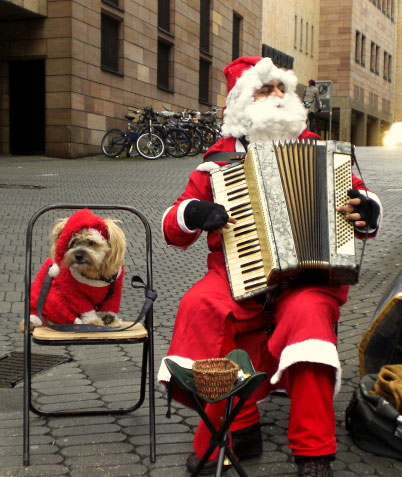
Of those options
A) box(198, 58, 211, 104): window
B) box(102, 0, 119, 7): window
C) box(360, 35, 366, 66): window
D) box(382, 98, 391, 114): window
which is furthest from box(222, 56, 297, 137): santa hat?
box(382, 98, 391, 114): window

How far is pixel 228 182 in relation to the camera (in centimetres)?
354

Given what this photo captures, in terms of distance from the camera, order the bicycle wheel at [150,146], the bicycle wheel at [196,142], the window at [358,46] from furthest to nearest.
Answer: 1. the window at [358,46]
2. the bicycle wheel at [196,142]
3. the bicycle wheel at [150,146]

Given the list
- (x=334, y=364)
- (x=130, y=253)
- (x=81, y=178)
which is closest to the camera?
(x=334, y=364)

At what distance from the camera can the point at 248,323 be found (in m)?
3.52

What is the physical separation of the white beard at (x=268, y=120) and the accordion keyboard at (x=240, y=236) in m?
0.43

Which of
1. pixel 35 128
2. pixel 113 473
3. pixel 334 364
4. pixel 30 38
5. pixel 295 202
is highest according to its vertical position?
pixel 30 38

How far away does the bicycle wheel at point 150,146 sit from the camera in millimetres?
20625

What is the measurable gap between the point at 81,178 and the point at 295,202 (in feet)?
40.6

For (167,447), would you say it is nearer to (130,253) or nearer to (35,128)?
(130,253)

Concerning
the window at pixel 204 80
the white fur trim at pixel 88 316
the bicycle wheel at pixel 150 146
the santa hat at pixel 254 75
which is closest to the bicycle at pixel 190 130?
the bicycle wheel at pixel 150 146

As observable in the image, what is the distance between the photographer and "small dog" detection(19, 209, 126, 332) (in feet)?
12.8

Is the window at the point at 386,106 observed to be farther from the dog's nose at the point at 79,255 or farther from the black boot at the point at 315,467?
the black boot at the point at 315,467

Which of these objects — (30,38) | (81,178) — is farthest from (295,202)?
(30,38)

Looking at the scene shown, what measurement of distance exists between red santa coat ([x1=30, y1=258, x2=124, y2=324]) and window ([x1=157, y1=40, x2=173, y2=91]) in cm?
2277
